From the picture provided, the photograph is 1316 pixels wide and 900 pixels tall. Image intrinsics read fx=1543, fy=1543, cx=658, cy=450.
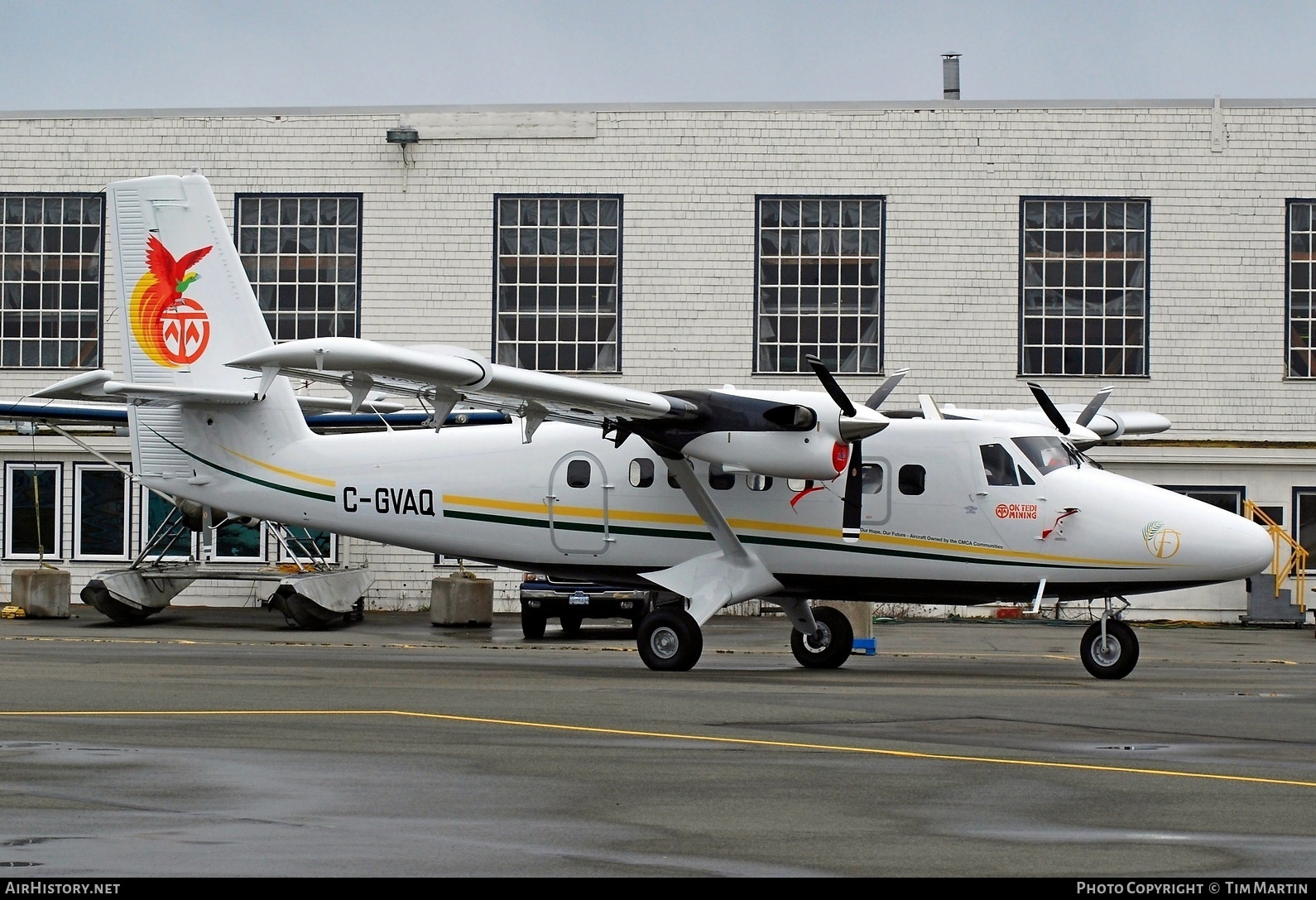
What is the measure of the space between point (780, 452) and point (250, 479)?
25.0 ft

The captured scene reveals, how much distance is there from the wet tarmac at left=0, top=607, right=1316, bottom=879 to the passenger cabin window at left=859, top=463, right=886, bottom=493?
2.23 metres

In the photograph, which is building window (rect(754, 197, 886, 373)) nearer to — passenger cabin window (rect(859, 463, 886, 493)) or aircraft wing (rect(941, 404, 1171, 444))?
aircraft wing (rect(941, 404, 1171, 444))

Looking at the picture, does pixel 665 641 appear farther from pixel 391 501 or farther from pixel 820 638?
pixel 391 501

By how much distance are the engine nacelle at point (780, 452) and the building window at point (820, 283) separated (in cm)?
1635

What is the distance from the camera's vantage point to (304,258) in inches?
1366

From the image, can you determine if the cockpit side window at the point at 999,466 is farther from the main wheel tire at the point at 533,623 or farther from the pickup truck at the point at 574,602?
the main wheel tire at the point at 533,623

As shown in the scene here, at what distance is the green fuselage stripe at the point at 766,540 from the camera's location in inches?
712

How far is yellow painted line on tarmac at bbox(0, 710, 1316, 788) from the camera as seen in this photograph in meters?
9.91

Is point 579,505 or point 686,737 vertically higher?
point 579,505

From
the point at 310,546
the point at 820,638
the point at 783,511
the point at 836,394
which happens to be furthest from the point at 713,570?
the point at 310,546

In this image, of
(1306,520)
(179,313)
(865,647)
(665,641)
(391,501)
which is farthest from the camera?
(1306,520)

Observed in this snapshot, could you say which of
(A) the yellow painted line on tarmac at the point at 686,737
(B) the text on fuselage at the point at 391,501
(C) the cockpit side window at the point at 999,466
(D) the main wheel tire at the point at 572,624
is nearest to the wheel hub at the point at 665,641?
(B) the text on fuselage at the point at 391,501

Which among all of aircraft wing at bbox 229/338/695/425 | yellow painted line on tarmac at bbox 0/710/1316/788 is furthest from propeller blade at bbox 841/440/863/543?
yellow painted line on tarmac at bbox 0/710/1316/788

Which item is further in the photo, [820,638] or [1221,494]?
[1221,494]
